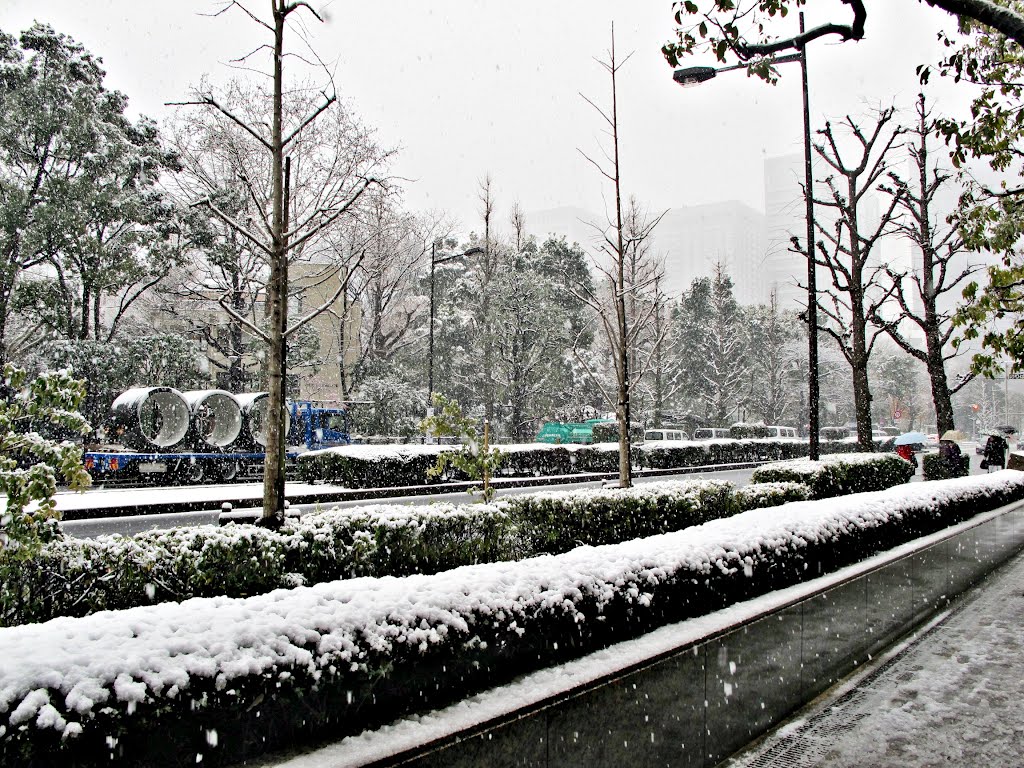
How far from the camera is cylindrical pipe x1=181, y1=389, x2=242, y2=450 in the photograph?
71.8 feet

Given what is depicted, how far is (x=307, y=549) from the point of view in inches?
254

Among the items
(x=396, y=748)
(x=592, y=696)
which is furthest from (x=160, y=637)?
(x=592, y=696)

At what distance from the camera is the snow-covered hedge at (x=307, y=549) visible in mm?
5277

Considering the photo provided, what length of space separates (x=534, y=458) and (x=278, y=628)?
21.8 meters

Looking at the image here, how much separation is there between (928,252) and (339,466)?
17.6 meters

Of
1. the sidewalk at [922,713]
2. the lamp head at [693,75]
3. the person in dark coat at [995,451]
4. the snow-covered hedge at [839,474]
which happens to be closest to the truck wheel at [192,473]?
the snow-covered hedge at [839,474]

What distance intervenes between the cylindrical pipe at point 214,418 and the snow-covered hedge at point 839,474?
1583 cm

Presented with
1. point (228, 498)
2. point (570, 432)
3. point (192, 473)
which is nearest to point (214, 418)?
point (192, 473)

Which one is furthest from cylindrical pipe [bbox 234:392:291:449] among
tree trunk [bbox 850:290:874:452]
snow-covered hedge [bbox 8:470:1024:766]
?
snow-covered hedge [bbox 8:470:1024:766]

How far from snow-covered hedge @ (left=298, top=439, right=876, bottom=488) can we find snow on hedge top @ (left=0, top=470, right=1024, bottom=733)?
435 inches

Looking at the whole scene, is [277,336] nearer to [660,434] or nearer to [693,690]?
[693,690]

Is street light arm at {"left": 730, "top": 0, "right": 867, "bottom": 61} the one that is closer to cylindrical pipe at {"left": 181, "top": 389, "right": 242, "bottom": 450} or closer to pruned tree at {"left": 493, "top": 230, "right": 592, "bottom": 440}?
cylindrical pipe at {"left": 181, "top": 389, "right": 242, "bottom": 450}

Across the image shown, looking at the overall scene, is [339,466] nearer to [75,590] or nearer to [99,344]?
[99,344]

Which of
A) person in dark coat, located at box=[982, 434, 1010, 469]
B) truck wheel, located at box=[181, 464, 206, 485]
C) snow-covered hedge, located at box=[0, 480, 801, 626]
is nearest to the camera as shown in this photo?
snow-covered hedge, located at box=[0, 480, 801, 626]
